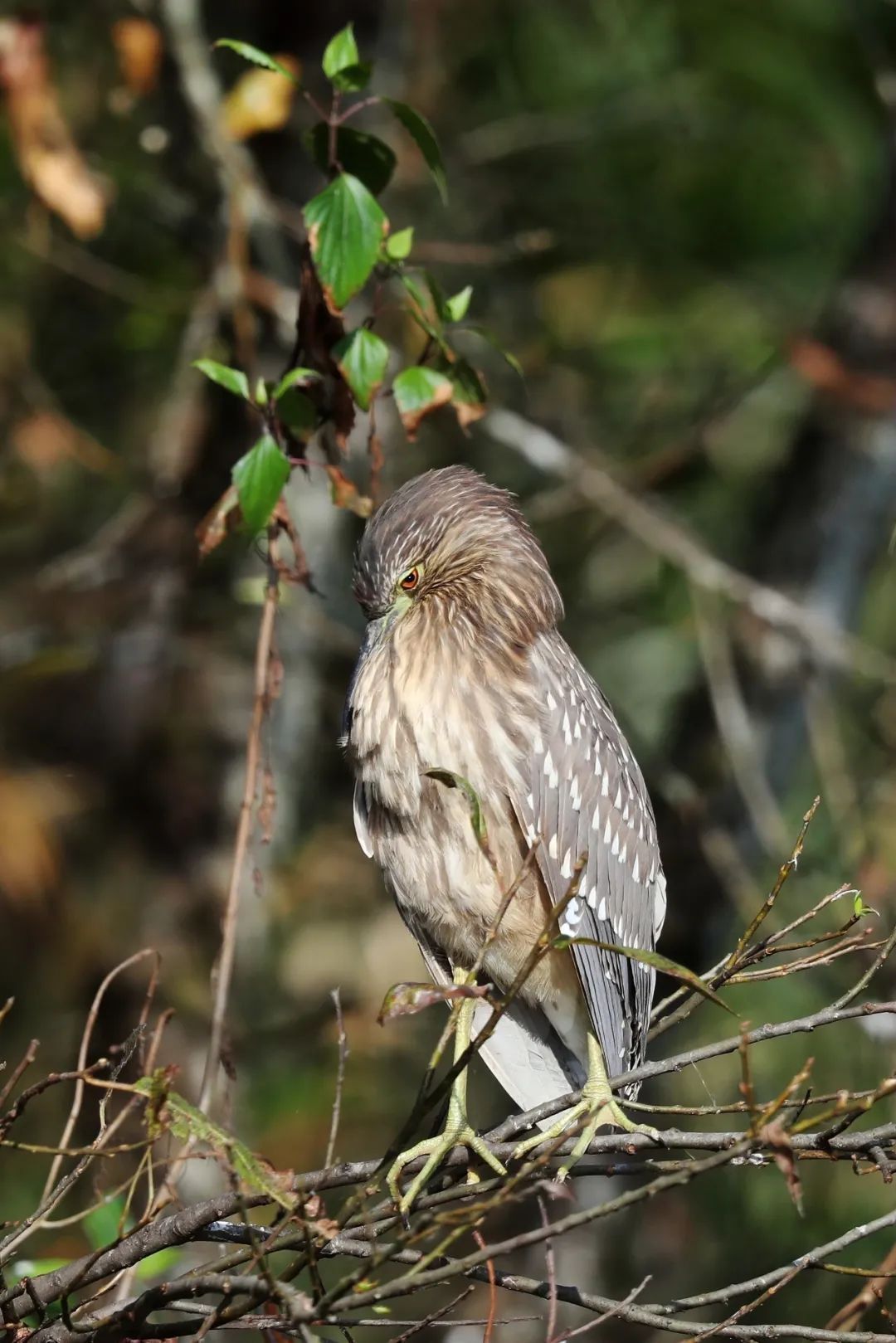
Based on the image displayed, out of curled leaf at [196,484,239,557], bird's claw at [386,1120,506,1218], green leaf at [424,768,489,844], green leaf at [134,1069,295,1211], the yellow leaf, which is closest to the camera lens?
green leaf at [134,1069,295,1211]

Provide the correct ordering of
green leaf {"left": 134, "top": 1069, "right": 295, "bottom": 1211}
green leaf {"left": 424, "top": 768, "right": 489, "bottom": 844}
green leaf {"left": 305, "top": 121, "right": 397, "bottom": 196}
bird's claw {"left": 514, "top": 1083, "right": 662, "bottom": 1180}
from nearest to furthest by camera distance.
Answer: green leaf {"left": 134, "top": 1069, "right": 295, "bottom": 1211} → green leaf {"left": 424, "top": 768, "right": 489, "bottom": 844} → bird's claw {"left": 514, "top": 1083, "right": 662, "bottom": 1180} → green leaf {"left": 305, "top": 121, "right": 397, "bottom": 196}

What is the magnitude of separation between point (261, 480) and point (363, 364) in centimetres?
25

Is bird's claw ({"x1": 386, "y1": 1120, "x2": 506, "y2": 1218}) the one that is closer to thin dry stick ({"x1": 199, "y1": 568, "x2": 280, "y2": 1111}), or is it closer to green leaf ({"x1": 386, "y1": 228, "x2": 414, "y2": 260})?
thin dry stick ({"x1": 199, "y1": 568, "x2": 280, "y2": 1111})

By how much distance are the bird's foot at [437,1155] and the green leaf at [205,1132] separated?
0.52ft

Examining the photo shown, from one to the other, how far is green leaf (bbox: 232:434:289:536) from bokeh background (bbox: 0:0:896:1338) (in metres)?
1.77

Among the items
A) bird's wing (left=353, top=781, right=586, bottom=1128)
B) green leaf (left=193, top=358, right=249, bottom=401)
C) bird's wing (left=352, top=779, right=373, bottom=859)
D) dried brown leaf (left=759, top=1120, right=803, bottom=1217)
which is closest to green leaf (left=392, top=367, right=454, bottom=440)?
green leaf (left=193, top=358, right=249, bottom=401)

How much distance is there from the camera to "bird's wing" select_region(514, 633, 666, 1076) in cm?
271

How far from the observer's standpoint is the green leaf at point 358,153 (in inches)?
95.0

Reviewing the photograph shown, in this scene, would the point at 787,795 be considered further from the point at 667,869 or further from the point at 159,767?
the point at 159,767

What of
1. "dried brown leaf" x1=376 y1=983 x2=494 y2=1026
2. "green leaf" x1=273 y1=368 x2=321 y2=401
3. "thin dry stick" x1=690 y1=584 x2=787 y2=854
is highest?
"green leaf" x1=273 y1=368 x2=321 y2=401

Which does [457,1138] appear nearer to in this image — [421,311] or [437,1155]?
[437,1155]

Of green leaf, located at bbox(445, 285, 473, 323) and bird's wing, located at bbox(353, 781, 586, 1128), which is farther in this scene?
bird's wing, located at bbox(353, 781, 586, 1128)

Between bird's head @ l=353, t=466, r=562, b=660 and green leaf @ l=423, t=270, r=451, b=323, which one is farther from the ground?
Answer: green leaf @ l=423, t=270, r=451, b=323

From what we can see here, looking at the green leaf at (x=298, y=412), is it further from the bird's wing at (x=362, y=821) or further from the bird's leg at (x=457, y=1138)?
the bird's leg at (x=457, y=1138)
